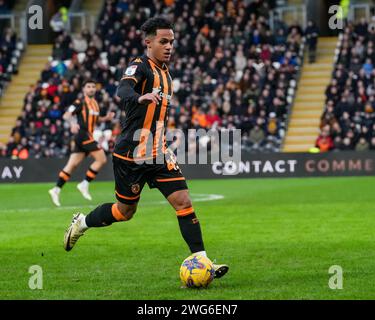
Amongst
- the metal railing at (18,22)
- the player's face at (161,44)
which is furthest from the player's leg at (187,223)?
the metal railing at (18,22)

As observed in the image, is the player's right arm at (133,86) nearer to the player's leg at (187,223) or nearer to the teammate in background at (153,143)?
the teammate in background at (153,143)

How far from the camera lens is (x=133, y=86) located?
31.3 ft

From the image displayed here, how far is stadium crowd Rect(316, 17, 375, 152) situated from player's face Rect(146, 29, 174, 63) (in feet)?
73.5

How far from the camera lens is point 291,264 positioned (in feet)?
35.4

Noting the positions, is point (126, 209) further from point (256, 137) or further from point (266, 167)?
point (256, 137)

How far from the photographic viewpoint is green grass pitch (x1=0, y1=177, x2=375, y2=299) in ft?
29.7

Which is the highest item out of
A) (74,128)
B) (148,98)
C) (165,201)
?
(148,98)

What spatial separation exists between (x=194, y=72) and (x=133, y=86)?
86.8ft

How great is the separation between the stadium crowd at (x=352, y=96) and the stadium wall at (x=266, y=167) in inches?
28.2

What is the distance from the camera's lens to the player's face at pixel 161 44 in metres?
9.81

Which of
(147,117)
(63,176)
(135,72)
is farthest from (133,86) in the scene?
(63,176)

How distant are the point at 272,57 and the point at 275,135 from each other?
415cm
